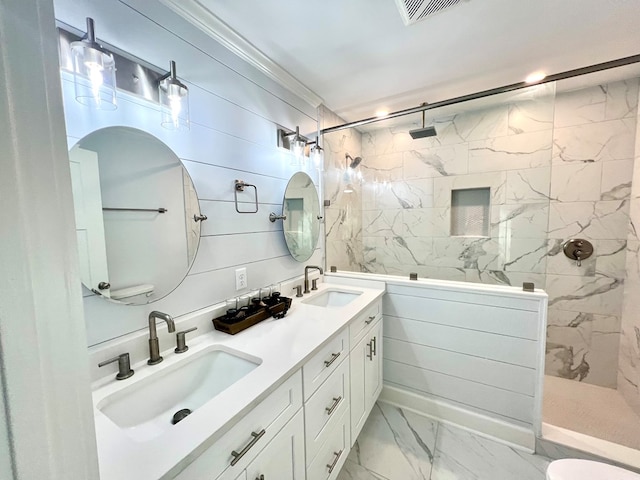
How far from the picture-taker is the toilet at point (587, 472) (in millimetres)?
999

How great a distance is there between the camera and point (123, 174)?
39.5 inches

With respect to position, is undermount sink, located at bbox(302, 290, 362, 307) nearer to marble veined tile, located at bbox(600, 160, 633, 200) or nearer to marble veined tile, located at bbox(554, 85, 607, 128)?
marble veined tile, located at bbox(600, 160, 633, 200)

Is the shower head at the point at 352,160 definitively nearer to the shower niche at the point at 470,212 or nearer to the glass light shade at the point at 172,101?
the shower niche at the point at 470,212

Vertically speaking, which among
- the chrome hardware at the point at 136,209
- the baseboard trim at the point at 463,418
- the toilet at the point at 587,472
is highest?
the chrome hardware at the point at 136,209

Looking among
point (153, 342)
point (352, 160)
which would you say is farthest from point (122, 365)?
point (352, 160)

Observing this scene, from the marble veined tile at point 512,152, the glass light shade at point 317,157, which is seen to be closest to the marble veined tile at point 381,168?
the glass light shade at point 317,157

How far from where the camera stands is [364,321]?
1623 mm

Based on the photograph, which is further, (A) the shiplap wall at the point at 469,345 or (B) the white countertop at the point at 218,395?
(A) the shiplap wall at the point at 469,345

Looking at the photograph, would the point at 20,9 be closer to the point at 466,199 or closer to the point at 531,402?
the point at 531,402

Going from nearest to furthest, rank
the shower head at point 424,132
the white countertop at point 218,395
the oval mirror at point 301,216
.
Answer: the white countertop at point 218,395, the oval mirror at point 301,216, the shower head at point 424,132

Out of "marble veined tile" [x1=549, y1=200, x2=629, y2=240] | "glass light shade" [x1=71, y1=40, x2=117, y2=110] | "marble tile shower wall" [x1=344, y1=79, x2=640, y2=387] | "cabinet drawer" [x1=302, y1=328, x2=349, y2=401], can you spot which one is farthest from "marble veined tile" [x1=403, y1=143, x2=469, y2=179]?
"glass light shade" [x1=71, y1=40, x2=117, y2=110]

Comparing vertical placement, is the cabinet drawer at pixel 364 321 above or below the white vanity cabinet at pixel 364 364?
above

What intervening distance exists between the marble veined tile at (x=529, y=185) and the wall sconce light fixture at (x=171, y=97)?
2.42 m

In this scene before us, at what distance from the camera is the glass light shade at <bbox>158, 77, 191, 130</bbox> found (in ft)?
3.52
